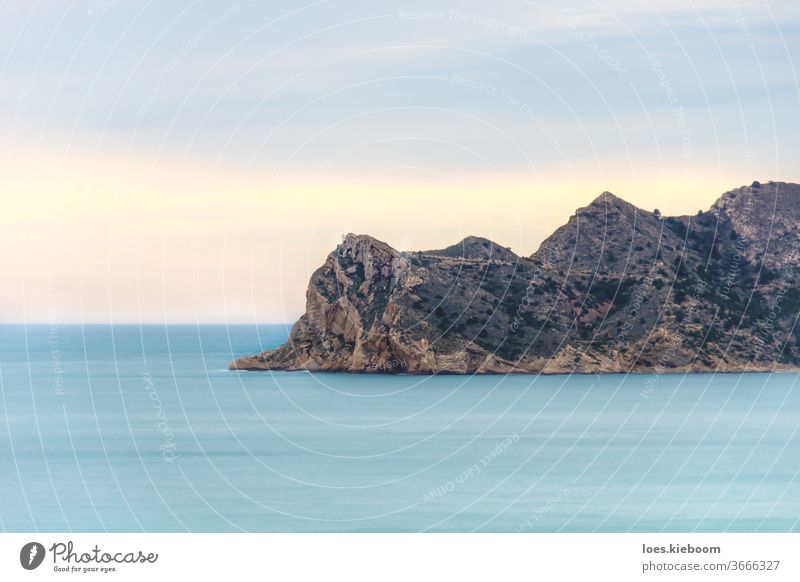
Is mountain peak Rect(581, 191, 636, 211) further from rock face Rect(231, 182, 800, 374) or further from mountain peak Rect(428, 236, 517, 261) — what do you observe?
mountain peak Rect(428, 236, 517, 261)

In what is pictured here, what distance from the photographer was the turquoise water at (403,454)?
57.8 meters

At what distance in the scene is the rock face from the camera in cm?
12888

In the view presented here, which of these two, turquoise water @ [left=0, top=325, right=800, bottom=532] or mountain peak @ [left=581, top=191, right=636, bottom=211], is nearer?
turquoise water @ [left=0, top=325, right=800, bottom=532]

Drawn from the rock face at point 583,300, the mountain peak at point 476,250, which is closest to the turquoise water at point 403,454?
the rock face at point 583,300

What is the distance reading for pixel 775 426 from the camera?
102250 mm

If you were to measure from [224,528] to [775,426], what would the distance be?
2337 inches

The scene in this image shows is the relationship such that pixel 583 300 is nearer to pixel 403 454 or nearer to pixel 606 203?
pixel 606 203

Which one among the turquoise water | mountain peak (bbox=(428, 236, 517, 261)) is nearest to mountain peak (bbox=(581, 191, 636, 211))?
mountain peak (bbox=(428, 236, 517, 261))

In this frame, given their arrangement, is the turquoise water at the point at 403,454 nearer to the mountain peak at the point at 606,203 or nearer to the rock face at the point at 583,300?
the rock face at the point at 583,300

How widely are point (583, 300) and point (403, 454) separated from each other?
213ft

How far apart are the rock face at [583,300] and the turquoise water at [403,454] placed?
110 inches

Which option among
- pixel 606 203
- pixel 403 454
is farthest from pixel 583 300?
pixel 403 454

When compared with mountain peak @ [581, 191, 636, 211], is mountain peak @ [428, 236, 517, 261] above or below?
below

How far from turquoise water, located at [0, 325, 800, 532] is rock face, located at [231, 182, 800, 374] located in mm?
2794
